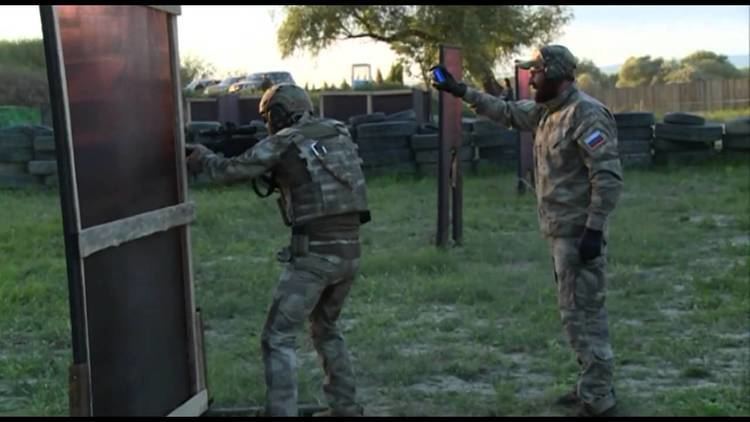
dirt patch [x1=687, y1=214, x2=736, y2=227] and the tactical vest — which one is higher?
the tactical vest

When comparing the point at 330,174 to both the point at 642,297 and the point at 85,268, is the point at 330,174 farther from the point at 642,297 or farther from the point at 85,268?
the point at 642,297

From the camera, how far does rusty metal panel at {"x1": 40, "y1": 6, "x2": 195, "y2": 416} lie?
3.64 m

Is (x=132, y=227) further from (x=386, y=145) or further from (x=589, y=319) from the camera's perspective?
(x=386, y=145)

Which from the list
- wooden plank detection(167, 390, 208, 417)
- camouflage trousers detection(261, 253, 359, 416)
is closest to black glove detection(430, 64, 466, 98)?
camouflage trousers detection(261, 253, 359, 416)

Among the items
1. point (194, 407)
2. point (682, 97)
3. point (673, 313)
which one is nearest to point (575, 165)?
point (194, 407)

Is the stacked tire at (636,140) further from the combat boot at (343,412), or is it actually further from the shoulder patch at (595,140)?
the combat boot at (343,412)

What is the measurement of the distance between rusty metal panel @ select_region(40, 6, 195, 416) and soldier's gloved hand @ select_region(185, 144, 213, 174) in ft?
0.33

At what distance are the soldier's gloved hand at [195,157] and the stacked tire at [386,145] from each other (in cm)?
1229

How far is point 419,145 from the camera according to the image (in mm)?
16953

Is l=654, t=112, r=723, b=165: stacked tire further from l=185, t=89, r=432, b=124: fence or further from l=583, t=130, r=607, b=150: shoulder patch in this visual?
l=583, t=130, r=607, b=150: shoulder patch

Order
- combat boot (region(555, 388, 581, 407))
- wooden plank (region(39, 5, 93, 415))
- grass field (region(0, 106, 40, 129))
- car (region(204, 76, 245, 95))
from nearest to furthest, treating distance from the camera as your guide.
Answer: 1. wooden plank (region(39, 5, 93, 415))
2. combat boot (region(555, 388, 581, 407))
3. grass field (region(0, 106, 40, 129))
4. car (region(204, 76, 245, 95))

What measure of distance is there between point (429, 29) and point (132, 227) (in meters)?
37.3

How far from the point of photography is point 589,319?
5160 mm

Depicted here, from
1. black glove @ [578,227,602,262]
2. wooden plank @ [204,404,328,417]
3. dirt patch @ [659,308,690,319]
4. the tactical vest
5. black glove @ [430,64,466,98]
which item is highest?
black glove @ [430,64,466,98]
